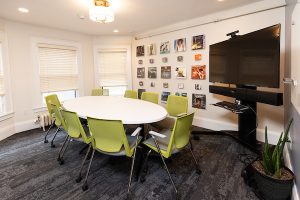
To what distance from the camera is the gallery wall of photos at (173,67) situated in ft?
A: 12.9

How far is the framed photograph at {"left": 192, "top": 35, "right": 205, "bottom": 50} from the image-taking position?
12.5 feet

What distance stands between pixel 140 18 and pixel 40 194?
3.46 metres

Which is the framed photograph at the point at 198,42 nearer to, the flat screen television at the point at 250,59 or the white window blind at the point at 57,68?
the flat screen television at the point at 250,59

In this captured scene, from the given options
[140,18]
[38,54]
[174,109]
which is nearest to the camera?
[174,109]

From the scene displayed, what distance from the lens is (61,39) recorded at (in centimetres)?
458

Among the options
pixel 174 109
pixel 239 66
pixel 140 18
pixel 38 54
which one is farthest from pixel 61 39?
pixel 239 66

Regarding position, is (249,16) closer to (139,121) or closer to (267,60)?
(267,60)

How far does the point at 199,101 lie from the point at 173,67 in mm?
1077

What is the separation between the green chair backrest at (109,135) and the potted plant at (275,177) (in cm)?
137

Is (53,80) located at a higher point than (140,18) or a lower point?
lower

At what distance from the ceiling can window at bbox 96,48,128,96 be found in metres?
1.09

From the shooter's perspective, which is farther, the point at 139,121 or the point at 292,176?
the point at 139,121

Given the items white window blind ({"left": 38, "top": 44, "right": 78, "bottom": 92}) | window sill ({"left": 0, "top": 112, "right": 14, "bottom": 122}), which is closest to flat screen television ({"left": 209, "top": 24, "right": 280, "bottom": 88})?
white window blind ({"left": 38, "top": 44, "right": 78, "bottom": 92})

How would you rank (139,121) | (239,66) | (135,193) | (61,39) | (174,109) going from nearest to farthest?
(135,193), (139,121), (239,66), (174,109), (61,39)
